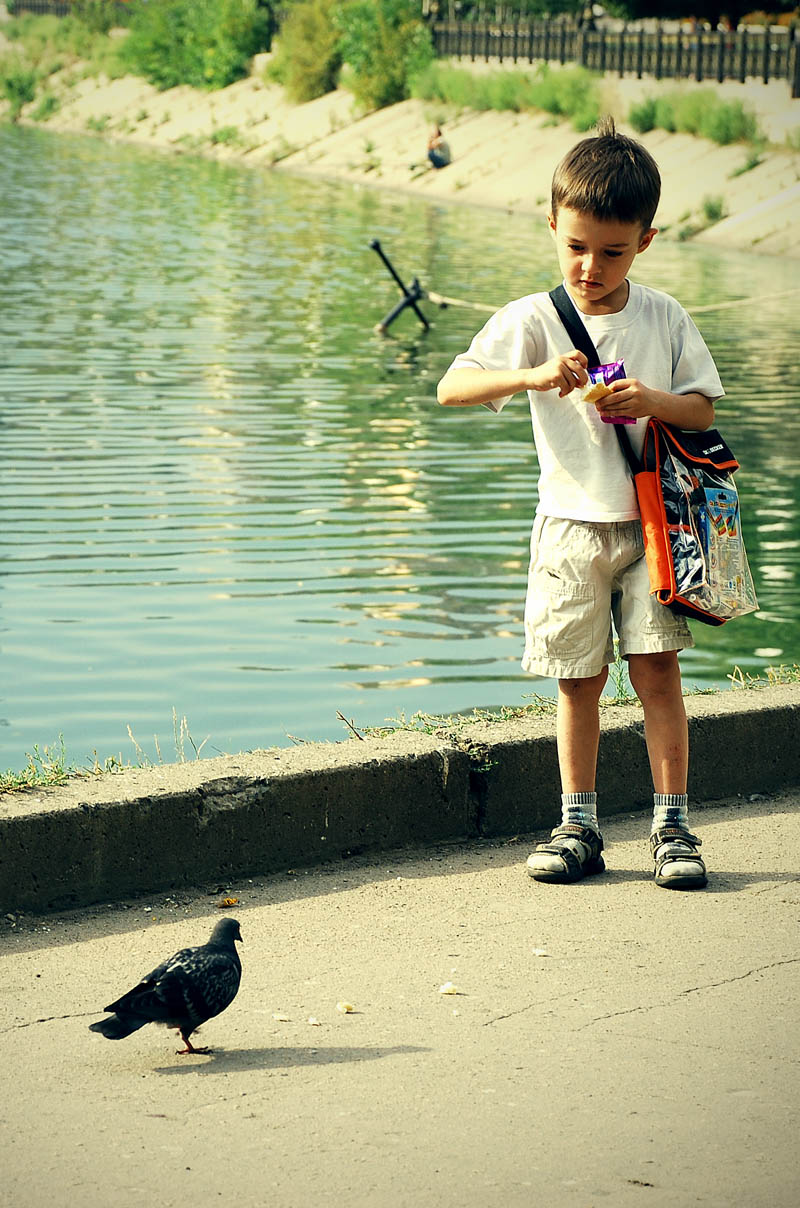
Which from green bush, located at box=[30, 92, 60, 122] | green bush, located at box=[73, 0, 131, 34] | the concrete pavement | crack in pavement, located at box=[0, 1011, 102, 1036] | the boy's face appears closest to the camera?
the concrete pavement

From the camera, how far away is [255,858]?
Answer: 4758 mm

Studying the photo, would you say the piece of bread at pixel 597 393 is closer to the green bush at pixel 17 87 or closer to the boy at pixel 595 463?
the boy at pixel 595 463

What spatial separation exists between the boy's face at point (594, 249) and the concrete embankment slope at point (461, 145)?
26651 millimetres

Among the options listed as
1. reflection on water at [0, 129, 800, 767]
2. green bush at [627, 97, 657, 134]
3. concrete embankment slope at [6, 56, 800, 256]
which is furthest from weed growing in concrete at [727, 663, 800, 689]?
green bush at [627, 97, 657, 134]

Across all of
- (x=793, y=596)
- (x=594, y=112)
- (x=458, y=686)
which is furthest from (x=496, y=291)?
(x=594, y=112)

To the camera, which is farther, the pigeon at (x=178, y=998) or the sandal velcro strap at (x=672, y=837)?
the sandal velcro strap at (x=672, y=837)

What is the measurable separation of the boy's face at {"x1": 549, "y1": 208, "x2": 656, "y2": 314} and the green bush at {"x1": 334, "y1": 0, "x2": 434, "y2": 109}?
169 ft

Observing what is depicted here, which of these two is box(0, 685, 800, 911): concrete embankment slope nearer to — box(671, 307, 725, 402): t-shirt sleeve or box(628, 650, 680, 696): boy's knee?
box(628, 650, 680, 696): boy's knee

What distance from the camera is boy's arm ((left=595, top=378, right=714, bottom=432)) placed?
4.47 m

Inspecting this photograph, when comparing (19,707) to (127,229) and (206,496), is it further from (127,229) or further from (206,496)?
(127,229)

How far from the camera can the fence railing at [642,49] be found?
41.3 metres

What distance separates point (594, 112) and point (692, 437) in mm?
39003

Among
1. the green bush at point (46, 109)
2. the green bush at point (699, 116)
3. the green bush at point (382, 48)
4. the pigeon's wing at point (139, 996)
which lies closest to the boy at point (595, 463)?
the pigeon's wing at point (139, 996)

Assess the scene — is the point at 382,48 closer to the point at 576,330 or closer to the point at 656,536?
the point at 576,330
